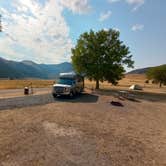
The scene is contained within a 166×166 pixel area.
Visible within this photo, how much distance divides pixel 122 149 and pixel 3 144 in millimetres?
4953

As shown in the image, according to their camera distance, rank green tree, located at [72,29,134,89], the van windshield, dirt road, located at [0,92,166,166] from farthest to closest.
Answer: green tree, located at [72,29,134,89] < the van windshield < dirt road, located at [0,92,166,166]

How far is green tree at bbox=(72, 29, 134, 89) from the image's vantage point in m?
44.5

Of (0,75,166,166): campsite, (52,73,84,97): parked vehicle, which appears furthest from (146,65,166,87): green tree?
(0,75,166,166): campsite

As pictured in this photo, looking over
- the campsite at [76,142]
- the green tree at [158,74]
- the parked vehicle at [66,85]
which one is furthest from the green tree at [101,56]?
the green tree at [158,74]

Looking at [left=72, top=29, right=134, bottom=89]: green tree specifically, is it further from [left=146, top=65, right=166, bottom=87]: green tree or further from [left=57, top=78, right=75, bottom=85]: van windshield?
[left=146, top=65, right=166, bottom=87]: green tree

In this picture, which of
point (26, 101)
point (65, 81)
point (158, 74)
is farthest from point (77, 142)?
point (158, 74)

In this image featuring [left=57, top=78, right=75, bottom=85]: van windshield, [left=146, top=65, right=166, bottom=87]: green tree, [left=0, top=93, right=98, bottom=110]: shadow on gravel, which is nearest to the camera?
[left=0, top=93, right=98, bottom=110]: shadow on gravel

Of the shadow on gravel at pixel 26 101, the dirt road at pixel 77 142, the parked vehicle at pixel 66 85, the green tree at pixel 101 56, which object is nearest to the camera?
the dirt road at pixel 77 142

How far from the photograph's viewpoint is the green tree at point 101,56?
4447 cm

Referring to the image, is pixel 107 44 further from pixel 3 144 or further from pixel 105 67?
pixel 3 144

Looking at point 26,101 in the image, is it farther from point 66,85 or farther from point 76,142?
point 76,142

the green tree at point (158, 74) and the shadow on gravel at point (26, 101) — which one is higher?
the green tree at point (158, 74)

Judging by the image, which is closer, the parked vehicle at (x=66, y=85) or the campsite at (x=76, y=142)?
the campsite at (x=76, y=142)

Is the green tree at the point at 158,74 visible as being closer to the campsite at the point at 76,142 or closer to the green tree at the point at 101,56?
the green tree at the point at 101,56
